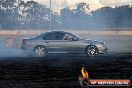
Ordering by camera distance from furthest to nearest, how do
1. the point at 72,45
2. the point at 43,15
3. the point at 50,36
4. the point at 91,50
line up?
the point at 43,15
the point at 50,36
the point at 72,45
the point at 91,50

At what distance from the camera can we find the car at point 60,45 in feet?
84.7

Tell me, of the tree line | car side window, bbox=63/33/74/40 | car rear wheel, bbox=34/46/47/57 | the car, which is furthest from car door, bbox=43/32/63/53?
the tree line

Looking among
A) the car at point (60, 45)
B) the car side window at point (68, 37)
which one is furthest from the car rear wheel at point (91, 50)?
the car side window at point (68, 37)

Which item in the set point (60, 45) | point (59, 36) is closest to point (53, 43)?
point (60, 45)

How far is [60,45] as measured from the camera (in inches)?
1025

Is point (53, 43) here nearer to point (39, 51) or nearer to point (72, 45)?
point (39, 51)

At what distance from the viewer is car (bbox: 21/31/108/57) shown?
2583 cm

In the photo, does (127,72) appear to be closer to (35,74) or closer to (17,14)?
(35,74)

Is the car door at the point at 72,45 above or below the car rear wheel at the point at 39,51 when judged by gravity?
above

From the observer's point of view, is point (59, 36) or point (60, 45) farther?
point (59, 36)

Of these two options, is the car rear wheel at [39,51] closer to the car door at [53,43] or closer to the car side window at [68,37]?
the car door at [53,43]

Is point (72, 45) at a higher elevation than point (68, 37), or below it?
below

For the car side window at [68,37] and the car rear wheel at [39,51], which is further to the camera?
the car side window at [68,37]

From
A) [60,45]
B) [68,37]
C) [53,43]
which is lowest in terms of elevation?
[60,45]
